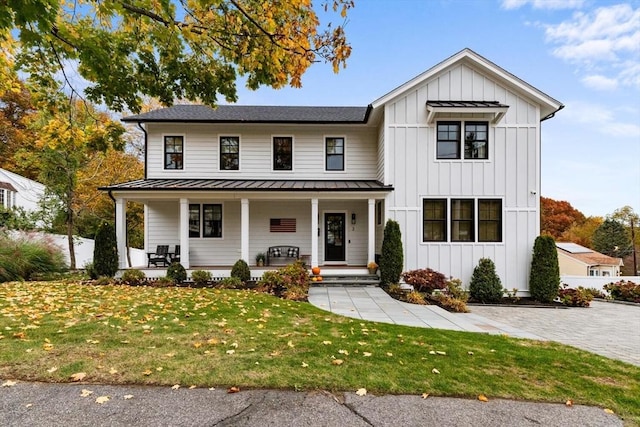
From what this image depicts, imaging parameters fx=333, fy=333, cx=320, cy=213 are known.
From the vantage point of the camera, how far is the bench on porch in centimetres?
1380

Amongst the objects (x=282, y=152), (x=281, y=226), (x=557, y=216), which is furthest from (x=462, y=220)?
(x=557, y=216)

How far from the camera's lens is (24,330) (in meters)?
4.94

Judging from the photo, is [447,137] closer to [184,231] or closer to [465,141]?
[465,141]

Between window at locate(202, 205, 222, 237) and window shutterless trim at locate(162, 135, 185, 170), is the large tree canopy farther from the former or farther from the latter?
window at locate(202, 205, 222, 237)

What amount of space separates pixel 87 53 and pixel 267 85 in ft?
9.07

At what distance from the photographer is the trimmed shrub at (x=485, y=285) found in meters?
11.2

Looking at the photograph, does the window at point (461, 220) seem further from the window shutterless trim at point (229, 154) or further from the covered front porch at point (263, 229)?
the window shutterless trim at point (229, 154)

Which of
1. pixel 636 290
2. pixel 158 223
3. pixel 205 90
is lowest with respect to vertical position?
pixel 636 290

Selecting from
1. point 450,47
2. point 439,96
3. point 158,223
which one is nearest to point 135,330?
point 158,223

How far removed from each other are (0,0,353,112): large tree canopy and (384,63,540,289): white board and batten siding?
7.35m

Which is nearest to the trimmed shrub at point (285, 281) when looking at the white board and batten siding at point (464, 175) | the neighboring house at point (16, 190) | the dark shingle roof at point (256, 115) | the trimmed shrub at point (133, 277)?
the white board and batten siding at point (464, 175)

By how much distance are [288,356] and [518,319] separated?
7141 mm

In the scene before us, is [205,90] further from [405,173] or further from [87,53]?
[405,173]

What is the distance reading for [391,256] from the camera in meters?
11.2
